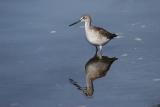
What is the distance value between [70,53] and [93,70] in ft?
3.90

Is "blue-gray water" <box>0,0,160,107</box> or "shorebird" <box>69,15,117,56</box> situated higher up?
"shorebird" <box>69,15,117,56</box>

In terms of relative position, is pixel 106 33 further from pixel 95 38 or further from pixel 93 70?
pixel 93 70

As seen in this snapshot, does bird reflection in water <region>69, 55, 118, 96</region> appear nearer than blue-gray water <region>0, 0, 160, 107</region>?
No

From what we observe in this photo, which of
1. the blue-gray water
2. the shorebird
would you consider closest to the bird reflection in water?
the blue-gray water

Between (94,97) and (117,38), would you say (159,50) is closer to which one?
(117,38)

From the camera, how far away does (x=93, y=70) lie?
1257 centimetres

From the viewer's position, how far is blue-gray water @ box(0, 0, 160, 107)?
11.1 metres

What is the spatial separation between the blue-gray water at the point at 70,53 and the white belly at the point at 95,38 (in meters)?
0.28

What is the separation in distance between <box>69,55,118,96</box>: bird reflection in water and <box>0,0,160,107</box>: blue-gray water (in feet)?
0.44

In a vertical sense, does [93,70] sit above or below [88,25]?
below

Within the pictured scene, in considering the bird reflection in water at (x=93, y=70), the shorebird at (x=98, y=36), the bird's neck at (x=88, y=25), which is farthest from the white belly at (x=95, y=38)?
the bird reflection in water at (x=93, y=70)

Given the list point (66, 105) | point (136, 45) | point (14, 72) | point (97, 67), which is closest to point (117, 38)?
point (136, 45)

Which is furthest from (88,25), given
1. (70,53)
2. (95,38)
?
(70,53)

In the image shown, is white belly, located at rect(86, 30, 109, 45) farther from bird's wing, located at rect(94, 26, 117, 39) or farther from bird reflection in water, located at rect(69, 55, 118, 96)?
bird reflection in water, located at rect(69, 55, 118, 96)
